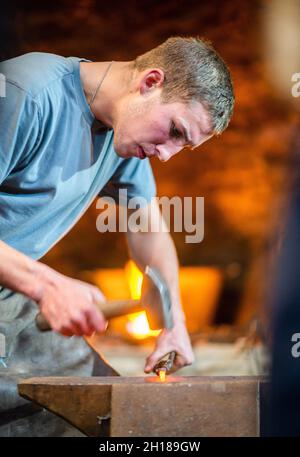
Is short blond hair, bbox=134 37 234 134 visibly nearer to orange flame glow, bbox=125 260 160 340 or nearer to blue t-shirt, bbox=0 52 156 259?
blue t-shirt, bbox=0 52 156 259

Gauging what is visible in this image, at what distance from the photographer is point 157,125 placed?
2178mm

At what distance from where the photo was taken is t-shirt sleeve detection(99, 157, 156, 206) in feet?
8.73

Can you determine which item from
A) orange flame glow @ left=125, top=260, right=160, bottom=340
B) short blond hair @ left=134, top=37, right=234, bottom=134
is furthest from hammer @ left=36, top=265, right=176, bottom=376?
orange flame glow @ left=125, top=260, right=160, bottom=340

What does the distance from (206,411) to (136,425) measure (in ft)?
0.58

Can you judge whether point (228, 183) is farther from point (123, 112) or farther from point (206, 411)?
point (206, 411)

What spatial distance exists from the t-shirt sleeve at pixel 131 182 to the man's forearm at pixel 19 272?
35.0 inches

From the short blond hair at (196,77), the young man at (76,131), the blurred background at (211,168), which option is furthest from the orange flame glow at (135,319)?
the short blond hair at (196,77)

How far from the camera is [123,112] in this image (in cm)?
223

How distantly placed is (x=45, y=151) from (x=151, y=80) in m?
0.40

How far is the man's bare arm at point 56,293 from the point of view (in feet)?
5.71

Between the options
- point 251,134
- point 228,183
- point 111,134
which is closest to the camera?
point 111,134

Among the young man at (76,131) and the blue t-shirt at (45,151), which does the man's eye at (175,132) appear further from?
the blue t-shirt at (45,151)
